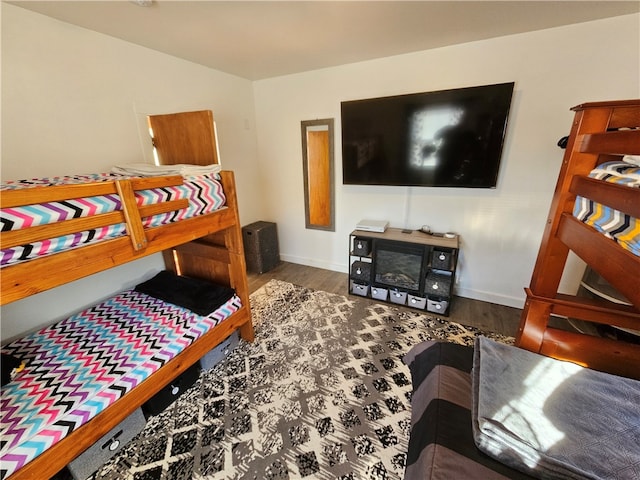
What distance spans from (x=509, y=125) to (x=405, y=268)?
1.50 metres

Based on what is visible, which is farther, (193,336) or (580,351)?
(193,336)

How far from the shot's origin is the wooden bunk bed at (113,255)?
0.93 meters

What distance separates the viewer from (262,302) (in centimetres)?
262

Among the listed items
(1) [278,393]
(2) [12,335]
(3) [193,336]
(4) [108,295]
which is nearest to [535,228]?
(1) [278,393]

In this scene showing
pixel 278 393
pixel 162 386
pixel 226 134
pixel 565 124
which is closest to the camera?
pixel 162 386

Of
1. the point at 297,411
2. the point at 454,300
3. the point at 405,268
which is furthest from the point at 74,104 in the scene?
the point at 454,300

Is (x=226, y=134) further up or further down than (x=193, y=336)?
further up

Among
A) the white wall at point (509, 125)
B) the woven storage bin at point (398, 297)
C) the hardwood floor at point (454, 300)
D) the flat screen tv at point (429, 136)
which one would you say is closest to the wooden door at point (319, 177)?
the white wall at point (509, 125)

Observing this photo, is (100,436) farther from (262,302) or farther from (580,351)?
(580,351)

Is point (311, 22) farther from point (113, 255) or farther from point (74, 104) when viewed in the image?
point (113, 255)

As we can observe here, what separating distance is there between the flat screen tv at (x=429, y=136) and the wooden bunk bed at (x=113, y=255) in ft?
4.64

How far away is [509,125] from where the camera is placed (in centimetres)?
208

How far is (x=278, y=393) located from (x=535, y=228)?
2501 mm

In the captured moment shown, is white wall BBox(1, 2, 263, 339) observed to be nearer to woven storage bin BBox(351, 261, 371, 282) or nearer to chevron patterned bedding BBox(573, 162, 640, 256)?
woven storage bin BBox(351, 261, 371, 282)
